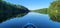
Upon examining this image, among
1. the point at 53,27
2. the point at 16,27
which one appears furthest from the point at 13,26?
the point at 53,27

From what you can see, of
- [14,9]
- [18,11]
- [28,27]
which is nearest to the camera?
[28,27]

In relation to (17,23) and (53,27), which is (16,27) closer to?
(17,23)

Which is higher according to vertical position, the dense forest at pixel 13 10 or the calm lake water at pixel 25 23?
the dense forest at pixel 13 10

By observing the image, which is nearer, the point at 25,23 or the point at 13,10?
the point at 25,23

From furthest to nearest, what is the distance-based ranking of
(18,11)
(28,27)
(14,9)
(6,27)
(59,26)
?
(14,9) < (18,11) < (59,26) < (6,27) < (28,27)

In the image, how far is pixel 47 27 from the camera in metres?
1.42

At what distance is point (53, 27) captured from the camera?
145 cm

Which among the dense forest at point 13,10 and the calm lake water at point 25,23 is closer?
the calm lake water at point 25,23

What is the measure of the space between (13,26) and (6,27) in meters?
0.08

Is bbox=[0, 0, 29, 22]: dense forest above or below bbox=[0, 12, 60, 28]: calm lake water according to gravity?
above

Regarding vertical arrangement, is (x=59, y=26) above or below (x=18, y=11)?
below

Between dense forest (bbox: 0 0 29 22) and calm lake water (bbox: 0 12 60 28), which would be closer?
calm lake water (bbox: 0 12 60 28)

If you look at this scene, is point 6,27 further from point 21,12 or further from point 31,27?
point 21,12

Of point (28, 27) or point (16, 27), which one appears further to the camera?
point (16, 27)
